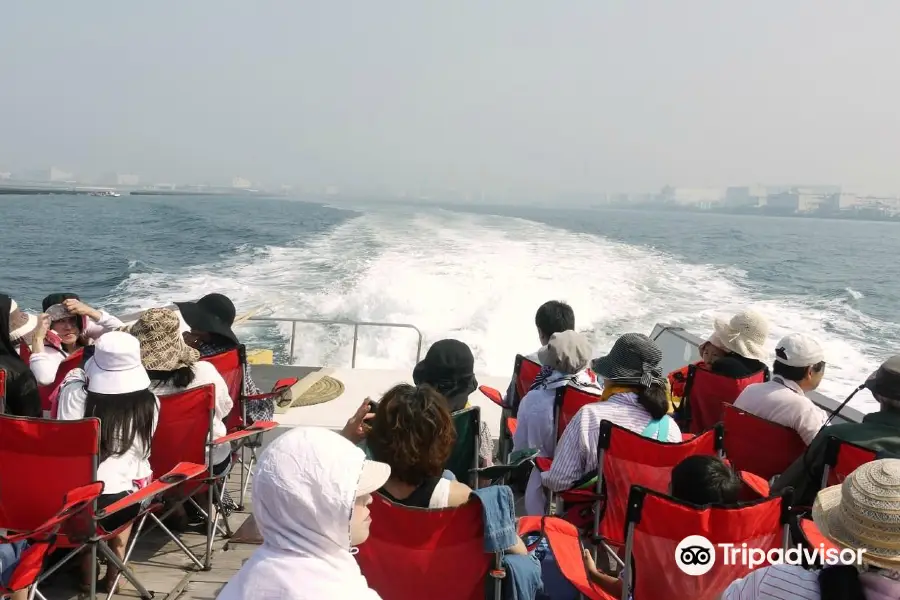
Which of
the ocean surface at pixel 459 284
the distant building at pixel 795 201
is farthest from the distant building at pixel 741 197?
the ocean surface at pixel 459 284

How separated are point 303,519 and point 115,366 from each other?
1.71m

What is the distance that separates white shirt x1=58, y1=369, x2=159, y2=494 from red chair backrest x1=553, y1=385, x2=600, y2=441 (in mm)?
1762

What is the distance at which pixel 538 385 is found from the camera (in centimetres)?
329

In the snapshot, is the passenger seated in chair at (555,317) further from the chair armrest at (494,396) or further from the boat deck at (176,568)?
the boat deck at (176,568)

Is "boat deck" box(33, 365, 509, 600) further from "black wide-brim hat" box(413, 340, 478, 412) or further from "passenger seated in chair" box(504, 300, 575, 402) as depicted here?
"passenger seated in chair" box(504, 300, 575, 402)

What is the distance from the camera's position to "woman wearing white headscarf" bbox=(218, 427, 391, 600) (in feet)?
4.02

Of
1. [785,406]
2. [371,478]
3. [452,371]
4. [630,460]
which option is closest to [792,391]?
[785,406]

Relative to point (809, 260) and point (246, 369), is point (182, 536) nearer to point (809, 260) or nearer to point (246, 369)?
point (246, 369)

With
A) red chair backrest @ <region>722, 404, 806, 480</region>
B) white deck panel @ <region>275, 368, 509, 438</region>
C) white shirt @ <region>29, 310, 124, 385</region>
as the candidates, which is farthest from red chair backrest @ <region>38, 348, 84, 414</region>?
red chair backrest @ <region>722, 404, 806, 480</region>

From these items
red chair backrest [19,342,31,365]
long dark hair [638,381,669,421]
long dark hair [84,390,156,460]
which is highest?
A: long dark hair [638,381,669,421]

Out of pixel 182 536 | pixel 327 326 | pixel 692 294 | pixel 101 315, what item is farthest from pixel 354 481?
pixel 692 294

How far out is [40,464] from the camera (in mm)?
2434

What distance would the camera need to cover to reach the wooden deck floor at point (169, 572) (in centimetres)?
272

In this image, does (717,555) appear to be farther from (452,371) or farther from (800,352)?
(800,352)
